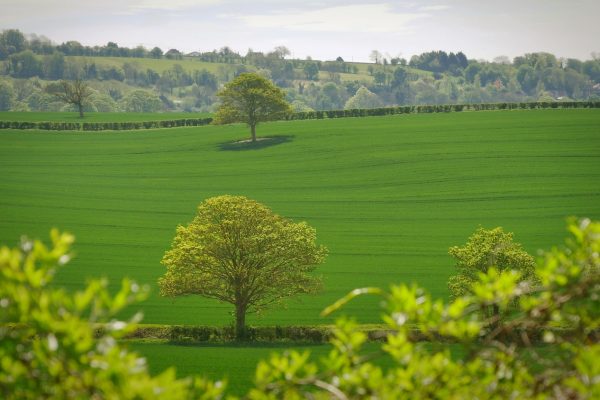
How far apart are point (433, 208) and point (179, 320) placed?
3227 cm

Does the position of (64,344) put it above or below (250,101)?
below

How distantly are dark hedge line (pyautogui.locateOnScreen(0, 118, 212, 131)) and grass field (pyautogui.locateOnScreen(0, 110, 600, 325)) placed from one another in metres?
3.41

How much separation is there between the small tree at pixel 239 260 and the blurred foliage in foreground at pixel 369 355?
33202mm

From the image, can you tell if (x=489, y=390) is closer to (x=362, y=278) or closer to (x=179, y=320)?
(x=179, y=320)

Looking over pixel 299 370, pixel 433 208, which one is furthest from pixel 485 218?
pixel 299 370

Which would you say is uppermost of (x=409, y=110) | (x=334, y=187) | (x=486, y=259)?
(x=409, y=110)

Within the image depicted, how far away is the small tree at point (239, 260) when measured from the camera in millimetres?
39469

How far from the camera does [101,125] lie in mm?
117562

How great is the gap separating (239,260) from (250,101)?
180 ft

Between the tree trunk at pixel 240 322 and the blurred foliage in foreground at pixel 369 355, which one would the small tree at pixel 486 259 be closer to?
the tree trunk at pixel 240 322

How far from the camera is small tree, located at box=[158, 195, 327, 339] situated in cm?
3947

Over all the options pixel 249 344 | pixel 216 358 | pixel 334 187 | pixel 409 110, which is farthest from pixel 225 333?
pixel 409 110

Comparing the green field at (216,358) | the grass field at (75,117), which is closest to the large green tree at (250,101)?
the grass field at (75,117)

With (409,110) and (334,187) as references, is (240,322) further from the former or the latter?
(409,110)
